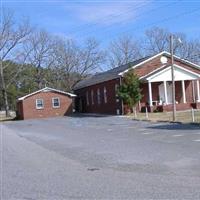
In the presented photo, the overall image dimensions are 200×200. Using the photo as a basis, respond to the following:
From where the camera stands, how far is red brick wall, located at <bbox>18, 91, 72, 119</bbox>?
204 feet

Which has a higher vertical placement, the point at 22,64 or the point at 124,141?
the point at 22,64

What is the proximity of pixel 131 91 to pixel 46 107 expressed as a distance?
19239 millimetres

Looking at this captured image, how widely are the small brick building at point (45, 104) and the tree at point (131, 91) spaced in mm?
18395

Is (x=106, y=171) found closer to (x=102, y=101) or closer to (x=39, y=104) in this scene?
(x=102, y=101)

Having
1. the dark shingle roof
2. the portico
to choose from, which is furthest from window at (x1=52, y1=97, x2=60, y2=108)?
the portico

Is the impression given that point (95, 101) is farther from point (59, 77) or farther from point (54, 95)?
point (59, 77)

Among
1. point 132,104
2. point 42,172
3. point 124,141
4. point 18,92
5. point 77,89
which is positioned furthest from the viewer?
point 18,92

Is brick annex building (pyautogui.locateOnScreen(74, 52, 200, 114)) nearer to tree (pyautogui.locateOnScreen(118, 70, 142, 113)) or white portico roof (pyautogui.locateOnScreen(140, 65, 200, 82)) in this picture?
white portico roof (pyautogui.locateOnScreen(140, 65, 200, 82))

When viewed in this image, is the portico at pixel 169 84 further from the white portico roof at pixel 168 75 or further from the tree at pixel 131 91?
the tree at pixel 131 91

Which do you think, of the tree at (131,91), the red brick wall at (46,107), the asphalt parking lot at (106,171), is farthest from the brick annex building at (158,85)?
the asphalt parking lot at (106,171)

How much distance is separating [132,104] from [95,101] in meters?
15.0

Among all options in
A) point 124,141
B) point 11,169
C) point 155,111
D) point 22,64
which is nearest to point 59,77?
point 22,64

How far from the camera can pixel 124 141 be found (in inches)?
810

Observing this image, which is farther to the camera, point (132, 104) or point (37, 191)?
point (132, 104)
